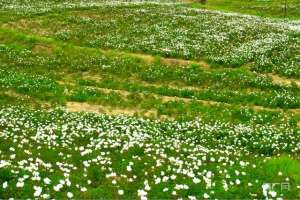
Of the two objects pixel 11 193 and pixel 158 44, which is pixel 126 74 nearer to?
pixel 158 44

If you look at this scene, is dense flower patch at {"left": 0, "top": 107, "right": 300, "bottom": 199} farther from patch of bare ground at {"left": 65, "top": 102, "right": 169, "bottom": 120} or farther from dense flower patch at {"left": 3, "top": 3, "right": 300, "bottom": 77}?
dense flower patch at {"left": 3, "top": 3, "right": 300, "bottom": 77}

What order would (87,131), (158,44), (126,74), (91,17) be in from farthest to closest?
(91,17) → (158,44) → (126,74) → (87,131)

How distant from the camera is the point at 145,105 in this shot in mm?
29891

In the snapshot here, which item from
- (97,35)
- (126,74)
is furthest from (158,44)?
(126,74)

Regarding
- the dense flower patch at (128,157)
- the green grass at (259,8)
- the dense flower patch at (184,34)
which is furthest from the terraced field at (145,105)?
the green grass at (259,8)

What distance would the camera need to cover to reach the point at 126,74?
37531 millimetres

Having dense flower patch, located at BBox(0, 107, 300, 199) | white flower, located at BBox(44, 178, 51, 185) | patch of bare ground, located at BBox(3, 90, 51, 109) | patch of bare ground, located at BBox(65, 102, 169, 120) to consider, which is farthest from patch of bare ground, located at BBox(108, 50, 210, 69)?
white flower, located at BBox(44, 178, 51, 185)

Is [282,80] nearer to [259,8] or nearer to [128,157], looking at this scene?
[128,157]

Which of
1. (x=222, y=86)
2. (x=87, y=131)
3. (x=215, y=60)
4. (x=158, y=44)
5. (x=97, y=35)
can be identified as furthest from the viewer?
(x=97, y=35)

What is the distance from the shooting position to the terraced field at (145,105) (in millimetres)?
14367

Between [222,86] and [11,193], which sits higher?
[11,193]

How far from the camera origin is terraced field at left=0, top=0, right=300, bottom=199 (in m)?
14.4

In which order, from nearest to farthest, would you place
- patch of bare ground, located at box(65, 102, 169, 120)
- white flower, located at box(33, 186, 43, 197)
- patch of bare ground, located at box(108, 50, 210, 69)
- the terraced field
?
white flower, located at box(33, 186, 43, 197)
the terraced field
patch of bare ground, located at box(65, 102, 169, 120)
patch of bare ground, located at box(108, 50, 210, 69)

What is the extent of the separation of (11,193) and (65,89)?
65.9 feet
